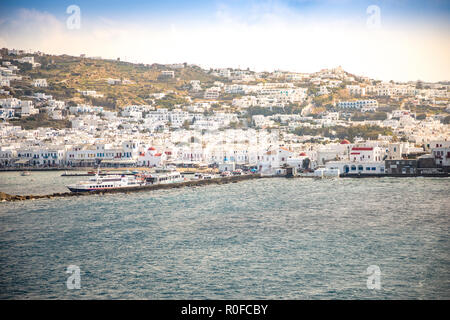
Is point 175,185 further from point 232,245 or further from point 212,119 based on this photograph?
point 212,119

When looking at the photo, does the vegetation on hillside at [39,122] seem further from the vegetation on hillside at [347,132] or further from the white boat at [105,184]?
the white boat at [105,184]

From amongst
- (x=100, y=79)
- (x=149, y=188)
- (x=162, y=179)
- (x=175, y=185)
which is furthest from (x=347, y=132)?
(x=100, y=79)

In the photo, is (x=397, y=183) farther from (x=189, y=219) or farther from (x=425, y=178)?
(x=189, y=219)

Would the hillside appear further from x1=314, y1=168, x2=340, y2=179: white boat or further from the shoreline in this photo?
x1=314, y1=168, x2=340, y2=179: white boat

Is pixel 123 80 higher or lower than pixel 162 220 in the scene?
higher

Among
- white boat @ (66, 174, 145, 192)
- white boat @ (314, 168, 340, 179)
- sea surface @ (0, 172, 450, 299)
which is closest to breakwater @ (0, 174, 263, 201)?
white boat @ (66, 174, 145, 192)
